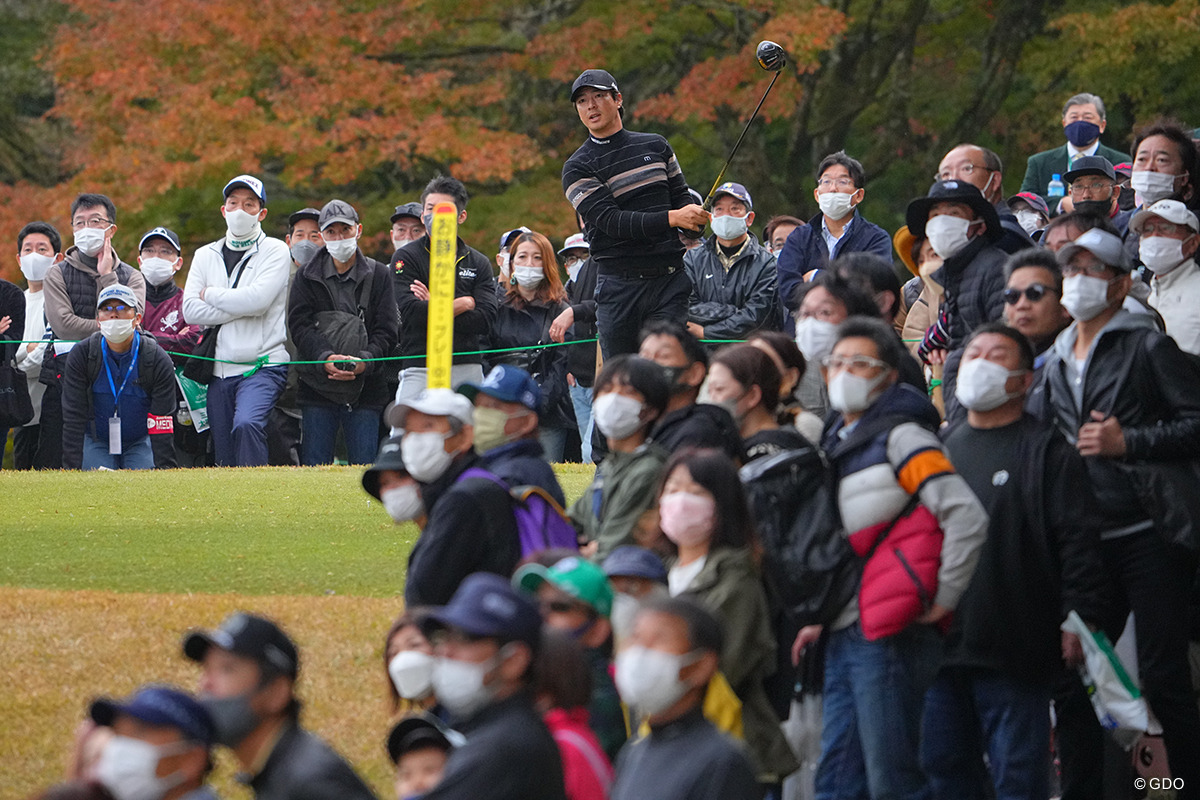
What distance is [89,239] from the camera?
45.0 feet

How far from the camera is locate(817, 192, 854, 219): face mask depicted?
10445 mm

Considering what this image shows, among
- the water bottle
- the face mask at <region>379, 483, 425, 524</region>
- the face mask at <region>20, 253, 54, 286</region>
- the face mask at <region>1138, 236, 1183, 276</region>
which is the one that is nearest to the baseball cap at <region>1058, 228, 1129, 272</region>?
the face mask at <region>1138, 236, 1183, 276</region>

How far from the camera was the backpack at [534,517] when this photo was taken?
641 cm

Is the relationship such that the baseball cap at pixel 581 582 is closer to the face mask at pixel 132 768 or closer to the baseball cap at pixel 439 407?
the baseball cap at pixel 439 407

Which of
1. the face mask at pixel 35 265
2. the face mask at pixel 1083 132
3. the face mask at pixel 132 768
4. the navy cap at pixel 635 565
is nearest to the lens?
the face mask at pixel 132 768

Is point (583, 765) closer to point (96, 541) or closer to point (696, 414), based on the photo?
point (696, 414)

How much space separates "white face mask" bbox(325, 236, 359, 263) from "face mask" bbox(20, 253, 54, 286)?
292cm

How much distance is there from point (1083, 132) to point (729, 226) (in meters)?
2.83

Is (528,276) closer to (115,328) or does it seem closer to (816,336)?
(115,328)

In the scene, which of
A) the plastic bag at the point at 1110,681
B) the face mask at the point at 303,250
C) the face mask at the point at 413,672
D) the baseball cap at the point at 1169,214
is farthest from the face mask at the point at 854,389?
the face mask at the point at 303,250

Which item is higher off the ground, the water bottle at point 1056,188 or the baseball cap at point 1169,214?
the water bottle at point 1056,188

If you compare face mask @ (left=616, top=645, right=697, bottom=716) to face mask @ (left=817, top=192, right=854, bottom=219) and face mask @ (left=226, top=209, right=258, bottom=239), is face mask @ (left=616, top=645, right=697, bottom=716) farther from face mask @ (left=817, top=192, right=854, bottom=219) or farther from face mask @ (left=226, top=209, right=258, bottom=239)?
face mask @ (left=226, top=209, right=258, bottom=239)

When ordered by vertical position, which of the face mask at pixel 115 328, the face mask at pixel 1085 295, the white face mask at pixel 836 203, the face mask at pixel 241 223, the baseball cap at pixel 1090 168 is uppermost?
the face mask at pixel 241 223

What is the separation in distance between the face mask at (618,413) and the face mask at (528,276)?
6777 millimetres
